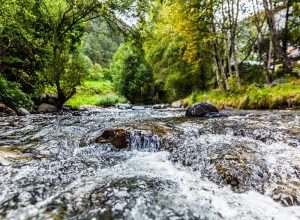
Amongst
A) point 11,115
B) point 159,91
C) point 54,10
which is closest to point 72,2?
point 54,10

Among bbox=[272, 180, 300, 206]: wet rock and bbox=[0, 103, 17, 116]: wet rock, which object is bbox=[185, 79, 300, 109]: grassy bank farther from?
bbox=[0, 103, 17, 116]: wet rock

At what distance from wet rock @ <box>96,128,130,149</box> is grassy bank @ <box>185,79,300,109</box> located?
8792 mm

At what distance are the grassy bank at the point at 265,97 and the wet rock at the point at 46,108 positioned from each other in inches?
423

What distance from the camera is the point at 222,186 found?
12.7 ft

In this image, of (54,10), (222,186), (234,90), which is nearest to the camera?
(222,186)

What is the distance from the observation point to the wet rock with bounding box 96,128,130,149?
6133 mm

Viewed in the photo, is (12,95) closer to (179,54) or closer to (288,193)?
(288,193)

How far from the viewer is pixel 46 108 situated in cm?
1594

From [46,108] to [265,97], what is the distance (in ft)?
42.6

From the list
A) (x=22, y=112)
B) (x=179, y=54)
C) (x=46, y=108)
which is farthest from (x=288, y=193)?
(x=179, y=54)

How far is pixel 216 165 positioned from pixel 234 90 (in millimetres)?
12556

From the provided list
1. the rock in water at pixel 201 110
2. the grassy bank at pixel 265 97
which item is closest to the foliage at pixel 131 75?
the grassy bank at pixel 265 97

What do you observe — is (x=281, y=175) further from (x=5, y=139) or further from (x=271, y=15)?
(x=271, y=15)

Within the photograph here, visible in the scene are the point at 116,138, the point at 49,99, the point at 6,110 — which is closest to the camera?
the point at 116,138
